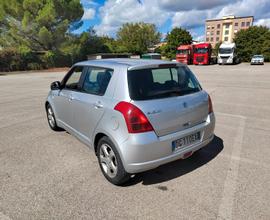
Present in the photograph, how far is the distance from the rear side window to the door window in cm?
26

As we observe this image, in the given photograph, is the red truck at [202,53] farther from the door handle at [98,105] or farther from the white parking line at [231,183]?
the door handle at [98,105]

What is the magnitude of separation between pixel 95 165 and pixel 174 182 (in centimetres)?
125

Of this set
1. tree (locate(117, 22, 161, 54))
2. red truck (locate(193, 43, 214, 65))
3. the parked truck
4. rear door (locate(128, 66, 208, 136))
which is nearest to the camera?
rear door (locate(128, 66, 208, 136))

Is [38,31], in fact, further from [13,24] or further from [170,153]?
[170,153]

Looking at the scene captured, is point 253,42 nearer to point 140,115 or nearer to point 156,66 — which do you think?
point 156,66

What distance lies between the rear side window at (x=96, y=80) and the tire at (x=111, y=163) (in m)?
0.71

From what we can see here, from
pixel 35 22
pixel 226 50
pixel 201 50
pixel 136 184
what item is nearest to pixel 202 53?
pixel 201 50

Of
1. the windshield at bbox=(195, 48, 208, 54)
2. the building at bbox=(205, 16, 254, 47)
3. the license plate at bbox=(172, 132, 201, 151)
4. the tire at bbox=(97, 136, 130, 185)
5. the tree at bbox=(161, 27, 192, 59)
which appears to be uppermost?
Result: the building at bbox=(205, 16, 254, 47)

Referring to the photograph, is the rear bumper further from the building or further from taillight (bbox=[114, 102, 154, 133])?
the building

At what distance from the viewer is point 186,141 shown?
2.79m

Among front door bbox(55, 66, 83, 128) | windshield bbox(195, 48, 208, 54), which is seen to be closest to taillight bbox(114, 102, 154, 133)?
front door bbox(55, 66, 83, 128)

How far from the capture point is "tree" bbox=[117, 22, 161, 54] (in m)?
57.9

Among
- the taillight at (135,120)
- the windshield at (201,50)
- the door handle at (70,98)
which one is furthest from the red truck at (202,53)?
the taillight at (135,120)

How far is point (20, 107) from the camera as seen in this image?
23.5 feet
